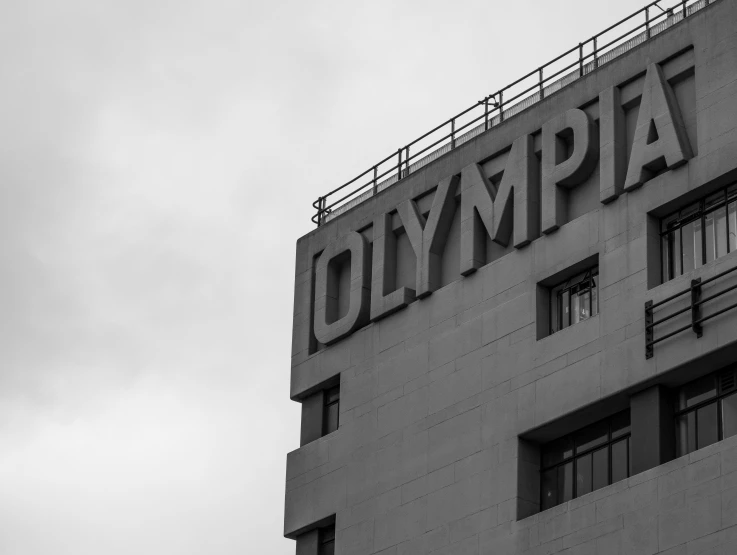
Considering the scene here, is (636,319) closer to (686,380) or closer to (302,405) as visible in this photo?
(686,380)

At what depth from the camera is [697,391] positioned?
2239 inches

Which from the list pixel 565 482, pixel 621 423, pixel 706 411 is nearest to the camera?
pixel 706 411

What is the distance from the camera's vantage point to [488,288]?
2522 inches

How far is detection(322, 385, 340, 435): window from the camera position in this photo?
2753 inches

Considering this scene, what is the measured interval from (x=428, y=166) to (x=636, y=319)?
549 inches

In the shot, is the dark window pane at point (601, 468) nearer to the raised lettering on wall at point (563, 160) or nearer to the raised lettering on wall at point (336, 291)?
the raised lettering on wall at point (563, 160)

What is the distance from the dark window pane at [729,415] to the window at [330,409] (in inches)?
726

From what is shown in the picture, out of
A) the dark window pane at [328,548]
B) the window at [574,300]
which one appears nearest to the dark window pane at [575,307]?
the window at [574,300]

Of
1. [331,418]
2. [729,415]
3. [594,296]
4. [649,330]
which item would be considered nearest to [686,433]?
[729,415]

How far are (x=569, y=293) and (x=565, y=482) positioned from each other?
6.48 m

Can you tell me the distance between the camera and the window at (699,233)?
5756cm

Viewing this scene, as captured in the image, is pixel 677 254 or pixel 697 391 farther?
pixel 677 254

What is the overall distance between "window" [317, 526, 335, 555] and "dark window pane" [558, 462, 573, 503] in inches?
425

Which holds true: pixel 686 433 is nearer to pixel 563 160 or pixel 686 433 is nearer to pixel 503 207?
pixel 563 160
